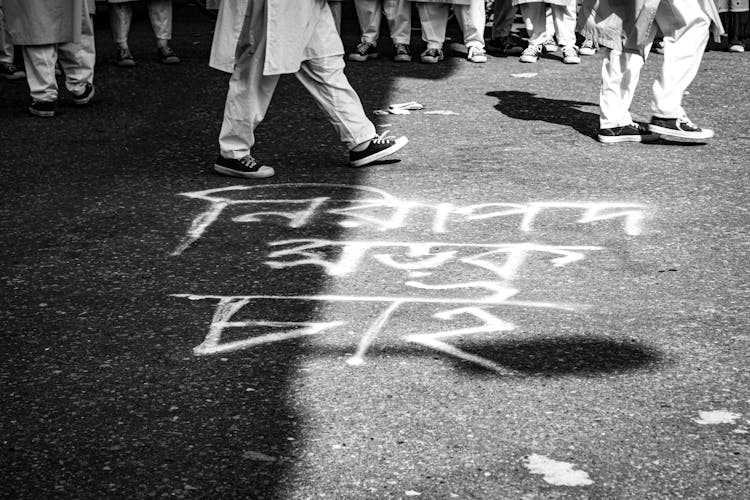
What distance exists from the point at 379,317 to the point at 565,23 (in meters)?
6.10

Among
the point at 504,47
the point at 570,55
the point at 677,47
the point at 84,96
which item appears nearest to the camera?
the point at 677,47

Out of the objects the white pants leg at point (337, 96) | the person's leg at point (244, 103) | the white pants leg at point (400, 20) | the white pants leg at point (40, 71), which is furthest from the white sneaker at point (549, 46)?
the person's leg at point (244, 103)

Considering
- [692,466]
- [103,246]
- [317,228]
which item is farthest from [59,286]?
[692,466]

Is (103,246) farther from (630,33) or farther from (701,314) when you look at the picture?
(630,33)

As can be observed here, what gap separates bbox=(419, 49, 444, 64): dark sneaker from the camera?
927cm

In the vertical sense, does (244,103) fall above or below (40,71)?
above

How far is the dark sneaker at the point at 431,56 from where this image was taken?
365 inches

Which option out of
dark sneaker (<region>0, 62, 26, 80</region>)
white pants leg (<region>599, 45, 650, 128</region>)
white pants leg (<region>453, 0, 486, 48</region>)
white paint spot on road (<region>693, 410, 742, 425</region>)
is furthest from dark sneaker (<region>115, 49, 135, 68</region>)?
white paint spot on road (<region>693, 410, 742, 425</region>)

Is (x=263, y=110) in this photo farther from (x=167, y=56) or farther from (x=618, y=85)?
(x=167, y=56)

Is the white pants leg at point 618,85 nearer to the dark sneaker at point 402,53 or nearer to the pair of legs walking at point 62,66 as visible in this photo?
the dark sneaker at point 402,53

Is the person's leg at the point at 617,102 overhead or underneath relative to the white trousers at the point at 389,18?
overhead

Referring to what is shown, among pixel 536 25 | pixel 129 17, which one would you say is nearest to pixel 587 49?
pixel 536 25

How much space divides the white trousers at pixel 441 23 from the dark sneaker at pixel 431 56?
0.15 feet

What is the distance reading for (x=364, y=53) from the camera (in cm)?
942
